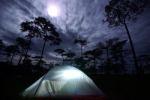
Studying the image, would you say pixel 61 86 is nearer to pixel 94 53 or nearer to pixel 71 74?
pixel 71 74

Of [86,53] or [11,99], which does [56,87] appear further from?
[86,53]

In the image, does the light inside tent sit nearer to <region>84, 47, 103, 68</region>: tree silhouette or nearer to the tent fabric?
the tent fabric

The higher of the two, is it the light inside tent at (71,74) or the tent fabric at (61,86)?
the light inside tent at (71,74)

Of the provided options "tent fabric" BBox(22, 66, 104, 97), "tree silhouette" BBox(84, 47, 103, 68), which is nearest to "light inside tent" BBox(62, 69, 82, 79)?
"tent fabric" BBox(22, 66, 104, 97)

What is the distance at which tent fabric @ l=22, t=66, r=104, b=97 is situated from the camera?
426 cm

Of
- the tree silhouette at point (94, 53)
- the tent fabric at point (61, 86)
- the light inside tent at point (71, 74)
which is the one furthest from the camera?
the tree silhouette at point (94, 53)

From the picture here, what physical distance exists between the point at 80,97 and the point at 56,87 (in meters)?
1.03

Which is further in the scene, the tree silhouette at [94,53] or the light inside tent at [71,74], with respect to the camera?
the tree silhouette at [94,53]

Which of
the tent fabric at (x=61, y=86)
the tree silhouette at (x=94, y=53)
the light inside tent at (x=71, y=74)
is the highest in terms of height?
the tree silhouette at (x=94, y=53)

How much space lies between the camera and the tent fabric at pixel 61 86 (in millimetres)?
4258

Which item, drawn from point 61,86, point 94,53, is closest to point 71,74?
point 61,86

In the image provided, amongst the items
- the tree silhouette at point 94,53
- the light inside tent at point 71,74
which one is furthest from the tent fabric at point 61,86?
the tree silhouette at point 94,53

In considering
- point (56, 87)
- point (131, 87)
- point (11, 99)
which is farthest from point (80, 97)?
point (131, 87)

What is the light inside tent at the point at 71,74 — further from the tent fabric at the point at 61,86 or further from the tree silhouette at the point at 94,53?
the tree silhouette at the point at 94,53
